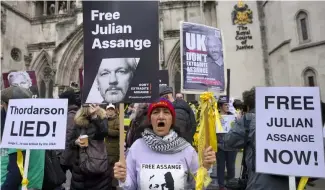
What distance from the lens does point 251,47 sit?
1538 cm

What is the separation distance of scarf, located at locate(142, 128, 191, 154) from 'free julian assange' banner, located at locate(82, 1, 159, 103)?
0.34 m

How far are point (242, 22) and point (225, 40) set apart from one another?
4.24 feet

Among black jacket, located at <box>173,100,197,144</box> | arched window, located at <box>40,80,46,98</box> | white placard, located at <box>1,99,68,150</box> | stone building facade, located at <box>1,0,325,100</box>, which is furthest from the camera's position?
arched window, located at <box>40,80,46,98</box>

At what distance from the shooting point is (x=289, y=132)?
2.54 m

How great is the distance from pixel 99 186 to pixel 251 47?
13.2m

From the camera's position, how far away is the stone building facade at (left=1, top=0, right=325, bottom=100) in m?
12.8

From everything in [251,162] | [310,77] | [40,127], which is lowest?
[251,162]

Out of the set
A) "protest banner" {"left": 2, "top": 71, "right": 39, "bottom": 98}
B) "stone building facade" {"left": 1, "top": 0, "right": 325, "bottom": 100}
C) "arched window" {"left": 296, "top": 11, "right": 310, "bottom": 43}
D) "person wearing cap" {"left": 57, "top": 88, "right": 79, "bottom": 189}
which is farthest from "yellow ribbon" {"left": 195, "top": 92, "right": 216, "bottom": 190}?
"arched window" {"left": 296, "top": 11, "right": 310, "bottom": 43}

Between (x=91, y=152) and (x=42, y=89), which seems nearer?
(x=91, y=152)

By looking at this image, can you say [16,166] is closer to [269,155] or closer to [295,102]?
[269,155]

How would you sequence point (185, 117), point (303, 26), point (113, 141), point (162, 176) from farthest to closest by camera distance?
point (303, 26) < point (113, 141) < point (185, 117) < point (162, 176)

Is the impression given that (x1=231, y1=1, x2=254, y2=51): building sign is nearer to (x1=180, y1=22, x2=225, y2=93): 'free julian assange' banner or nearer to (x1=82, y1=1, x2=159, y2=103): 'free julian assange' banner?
(x1=180, y1=22, x2=225, y2=93): 'free julian assange' banner

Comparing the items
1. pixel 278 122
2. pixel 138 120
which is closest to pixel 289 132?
pixel 278 122

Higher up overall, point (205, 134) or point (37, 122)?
point (37, 122)
